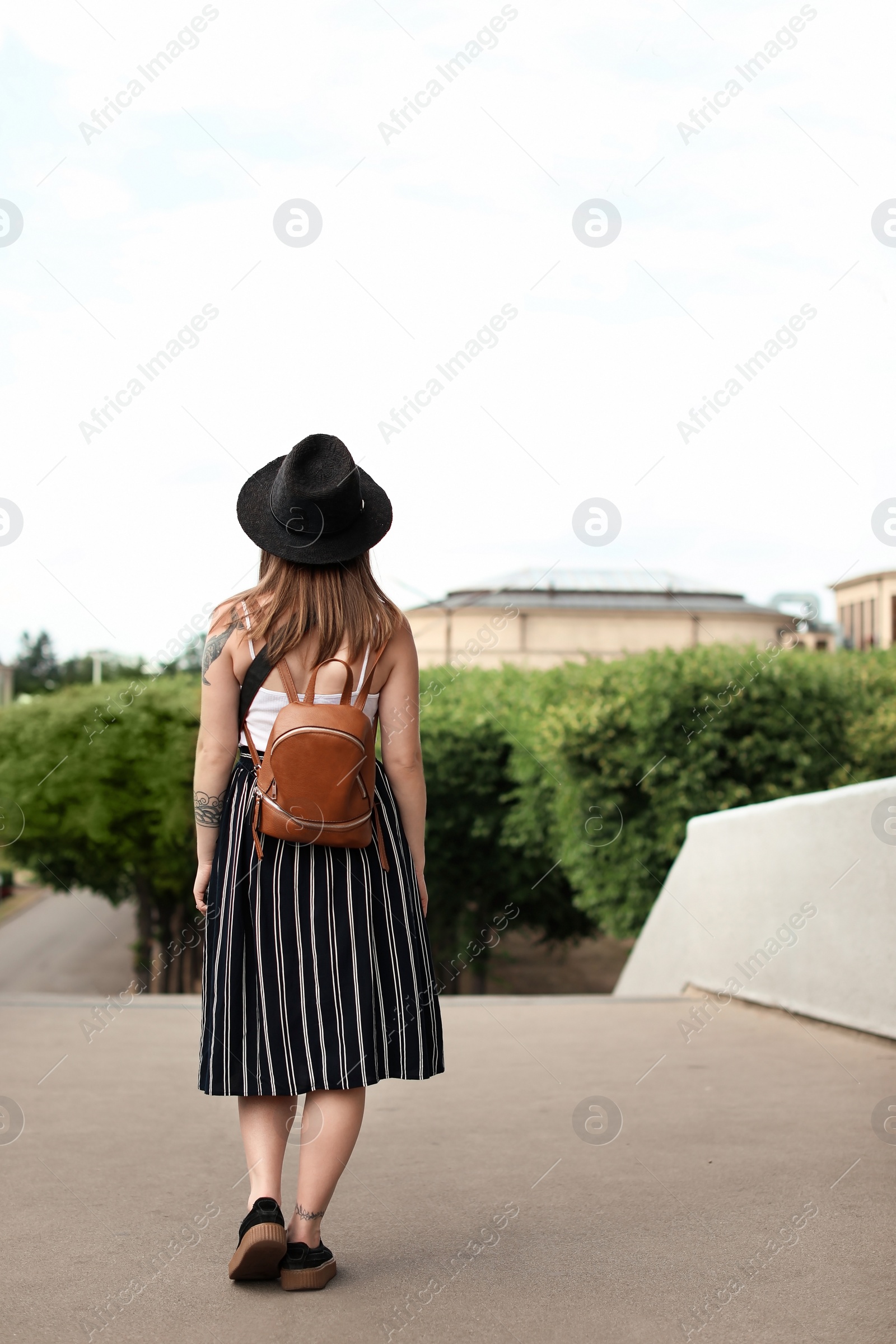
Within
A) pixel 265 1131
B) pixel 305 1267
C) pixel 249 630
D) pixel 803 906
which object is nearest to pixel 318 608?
pixel 249 630

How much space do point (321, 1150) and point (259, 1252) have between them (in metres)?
0.26

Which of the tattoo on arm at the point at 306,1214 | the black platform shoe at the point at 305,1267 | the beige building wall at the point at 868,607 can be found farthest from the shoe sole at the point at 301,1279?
the beige building wall at the point at 868,607

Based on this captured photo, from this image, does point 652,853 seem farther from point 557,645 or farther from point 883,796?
point 557,645

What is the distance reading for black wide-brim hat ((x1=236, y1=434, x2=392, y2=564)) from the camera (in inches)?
124

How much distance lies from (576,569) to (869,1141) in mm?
44826

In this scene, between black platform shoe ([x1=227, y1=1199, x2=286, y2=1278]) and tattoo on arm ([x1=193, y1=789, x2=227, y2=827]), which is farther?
tattoo on arm ([x1=193, y1=789, x2=227, y2=827])

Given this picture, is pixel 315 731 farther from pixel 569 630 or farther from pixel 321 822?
pixel 569 630

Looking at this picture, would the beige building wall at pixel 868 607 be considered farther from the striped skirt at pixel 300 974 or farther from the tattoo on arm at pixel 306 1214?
the tattoo on arm at pixel 306 1214

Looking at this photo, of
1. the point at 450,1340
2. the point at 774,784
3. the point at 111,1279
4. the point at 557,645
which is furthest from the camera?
the point at 557,645

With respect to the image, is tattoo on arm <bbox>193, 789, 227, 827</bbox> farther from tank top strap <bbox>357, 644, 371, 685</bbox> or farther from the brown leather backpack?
tank top strap <bbox>357, 644, 371, 685</bbox>

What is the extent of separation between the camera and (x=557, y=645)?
42.0 meters

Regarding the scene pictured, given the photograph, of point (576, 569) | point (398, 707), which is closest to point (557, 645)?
point (576, 569)

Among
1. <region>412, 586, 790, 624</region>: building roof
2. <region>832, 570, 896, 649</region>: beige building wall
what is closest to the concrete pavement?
<region>412, 586, 790, 624</region>: building roof

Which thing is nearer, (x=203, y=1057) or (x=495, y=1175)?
(x=203, y=1057)
